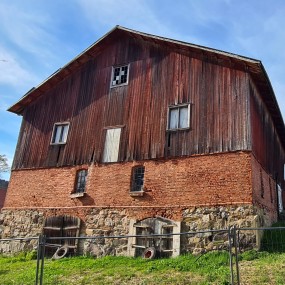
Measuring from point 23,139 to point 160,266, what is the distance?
12617mm

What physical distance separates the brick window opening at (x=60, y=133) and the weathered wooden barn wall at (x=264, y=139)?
33.8 feet

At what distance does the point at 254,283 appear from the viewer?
9.37 m

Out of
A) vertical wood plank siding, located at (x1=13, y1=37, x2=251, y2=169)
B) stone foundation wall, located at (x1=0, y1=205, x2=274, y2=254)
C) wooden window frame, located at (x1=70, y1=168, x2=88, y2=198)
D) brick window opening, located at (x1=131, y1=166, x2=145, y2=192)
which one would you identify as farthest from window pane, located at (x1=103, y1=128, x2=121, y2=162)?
stone foundation wall, located at (x1=0, y1=205, x2=274, y2=254)

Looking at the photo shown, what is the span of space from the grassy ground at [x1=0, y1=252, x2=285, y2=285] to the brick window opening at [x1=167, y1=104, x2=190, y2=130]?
5975mm

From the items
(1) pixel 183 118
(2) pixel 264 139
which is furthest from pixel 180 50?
(2) pixel 264 139

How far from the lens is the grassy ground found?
33.5 ft

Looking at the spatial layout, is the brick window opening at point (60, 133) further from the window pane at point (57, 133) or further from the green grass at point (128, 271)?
the green grass at point (128, 271)

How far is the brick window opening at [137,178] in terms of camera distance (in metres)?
16.2

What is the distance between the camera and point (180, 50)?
17.5 meters

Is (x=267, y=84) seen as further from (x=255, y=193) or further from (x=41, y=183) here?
(x=41, y=183)

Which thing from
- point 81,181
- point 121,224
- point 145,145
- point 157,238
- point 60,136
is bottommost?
point 157,238

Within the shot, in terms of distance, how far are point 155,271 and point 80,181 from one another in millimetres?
7582

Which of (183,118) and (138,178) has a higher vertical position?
(183,118)

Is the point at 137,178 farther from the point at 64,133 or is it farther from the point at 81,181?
the point at 64,133
